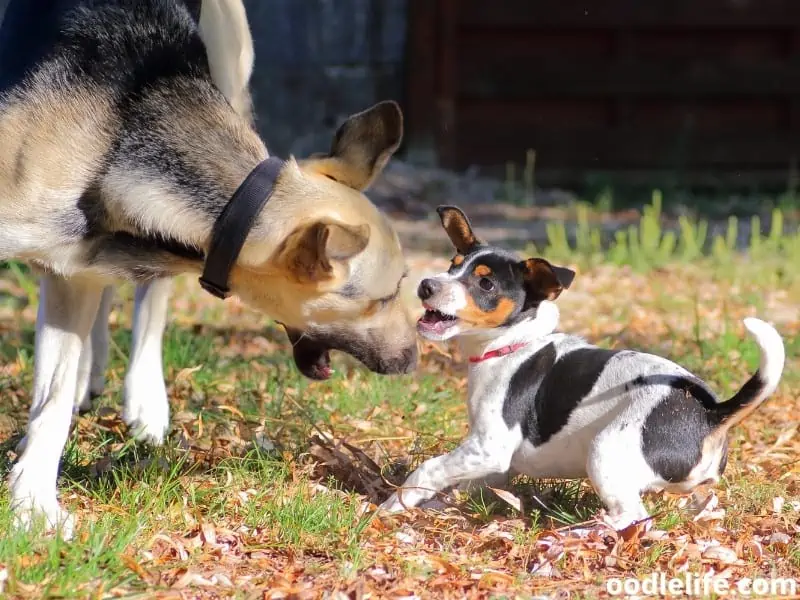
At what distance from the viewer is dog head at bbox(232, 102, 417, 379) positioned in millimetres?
3555

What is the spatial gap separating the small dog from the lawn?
16 cm

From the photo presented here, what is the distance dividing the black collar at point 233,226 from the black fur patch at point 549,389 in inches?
39.8

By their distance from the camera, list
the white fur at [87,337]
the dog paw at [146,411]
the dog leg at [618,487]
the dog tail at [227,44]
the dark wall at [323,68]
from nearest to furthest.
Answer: the dog leg at [618,487] < the white fur at [87,337] < the dog tail at [227,44] < the dog paw at [146,411] < the dark wall at [323,68]

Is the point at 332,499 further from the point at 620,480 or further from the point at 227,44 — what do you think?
the point at 227,44

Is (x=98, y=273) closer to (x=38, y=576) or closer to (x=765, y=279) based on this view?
(x=38, y=576)

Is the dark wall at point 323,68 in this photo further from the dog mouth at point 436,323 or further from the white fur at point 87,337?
the dog mouth at point 436,323

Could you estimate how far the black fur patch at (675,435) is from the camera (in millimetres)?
3635

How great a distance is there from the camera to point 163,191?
378 centimetres

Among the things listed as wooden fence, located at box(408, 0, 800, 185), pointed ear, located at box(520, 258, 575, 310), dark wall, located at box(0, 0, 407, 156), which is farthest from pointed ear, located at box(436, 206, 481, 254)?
wooden fence, located at box(408, 0, 800, 185)

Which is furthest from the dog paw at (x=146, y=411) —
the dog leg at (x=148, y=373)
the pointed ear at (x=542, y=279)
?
the pointed ear at (x=542, y=279)

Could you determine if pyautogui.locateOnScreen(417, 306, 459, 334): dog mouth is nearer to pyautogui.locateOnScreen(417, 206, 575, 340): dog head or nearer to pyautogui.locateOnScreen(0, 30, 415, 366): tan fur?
pyautogui.locateOnScreen(417, 206, 575, 340): dog head

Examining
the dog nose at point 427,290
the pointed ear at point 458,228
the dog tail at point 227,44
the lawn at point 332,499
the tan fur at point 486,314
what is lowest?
the lawn at point 332,499

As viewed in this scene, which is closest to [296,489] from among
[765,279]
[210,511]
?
[210,511]

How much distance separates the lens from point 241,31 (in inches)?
183
